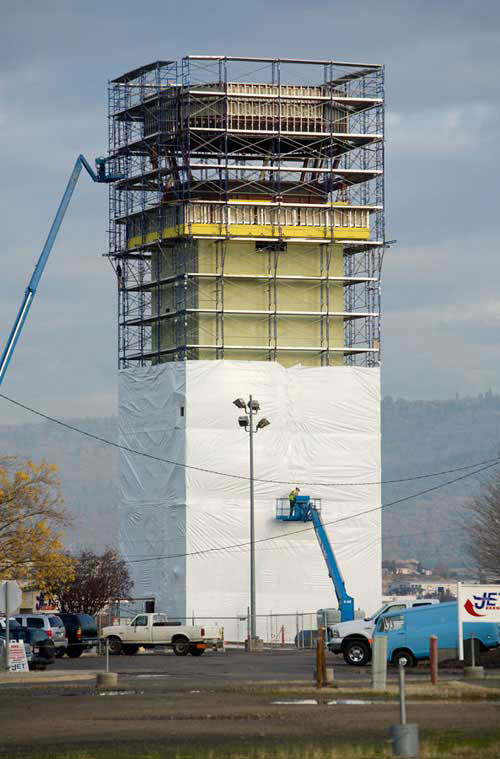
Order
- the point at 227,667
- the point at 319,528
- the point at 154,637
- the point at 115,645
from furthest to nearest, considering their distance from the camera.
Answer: the point at 319,528 < the point at 115,645 < the point at 154,637 < the point at 227,667

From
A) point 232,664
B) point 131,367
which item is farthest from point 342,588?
point 232,664

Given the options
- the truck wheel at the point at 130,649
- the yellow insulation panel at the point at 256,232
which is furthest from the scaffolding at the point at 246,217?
the truck wheel at the point at 130,649

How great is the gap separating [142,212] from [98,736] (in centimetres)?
6912

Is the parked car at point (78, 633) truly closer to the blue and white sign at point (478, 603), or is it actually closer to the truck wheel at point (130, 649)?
the truck wheel at point (130, 649)

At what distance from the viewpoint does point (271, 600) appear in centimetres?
8612

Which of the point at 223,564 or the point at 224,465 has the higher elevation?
the point at 224,465

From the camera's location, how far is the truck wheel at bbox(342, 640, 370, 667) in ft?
152

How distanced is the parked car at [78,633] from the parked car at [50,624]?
2.85 m

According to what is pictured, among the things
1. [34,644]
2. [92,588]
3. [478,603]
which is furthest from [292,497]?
[478,603]

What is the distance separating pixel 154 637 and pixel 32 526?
21.9 ft

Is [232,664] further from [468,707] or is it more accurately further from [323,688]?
[468,707]

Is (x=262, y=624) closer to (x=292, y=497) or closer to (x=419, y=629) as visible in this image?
(x=292, y=497)

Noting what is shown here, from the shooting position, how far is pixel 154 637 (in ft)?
199

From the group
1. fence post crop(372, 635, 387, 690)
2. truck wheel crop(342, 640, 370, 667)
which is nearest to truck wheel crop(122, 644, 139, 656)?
truck wheel crop(342, 640, 370, 667)
